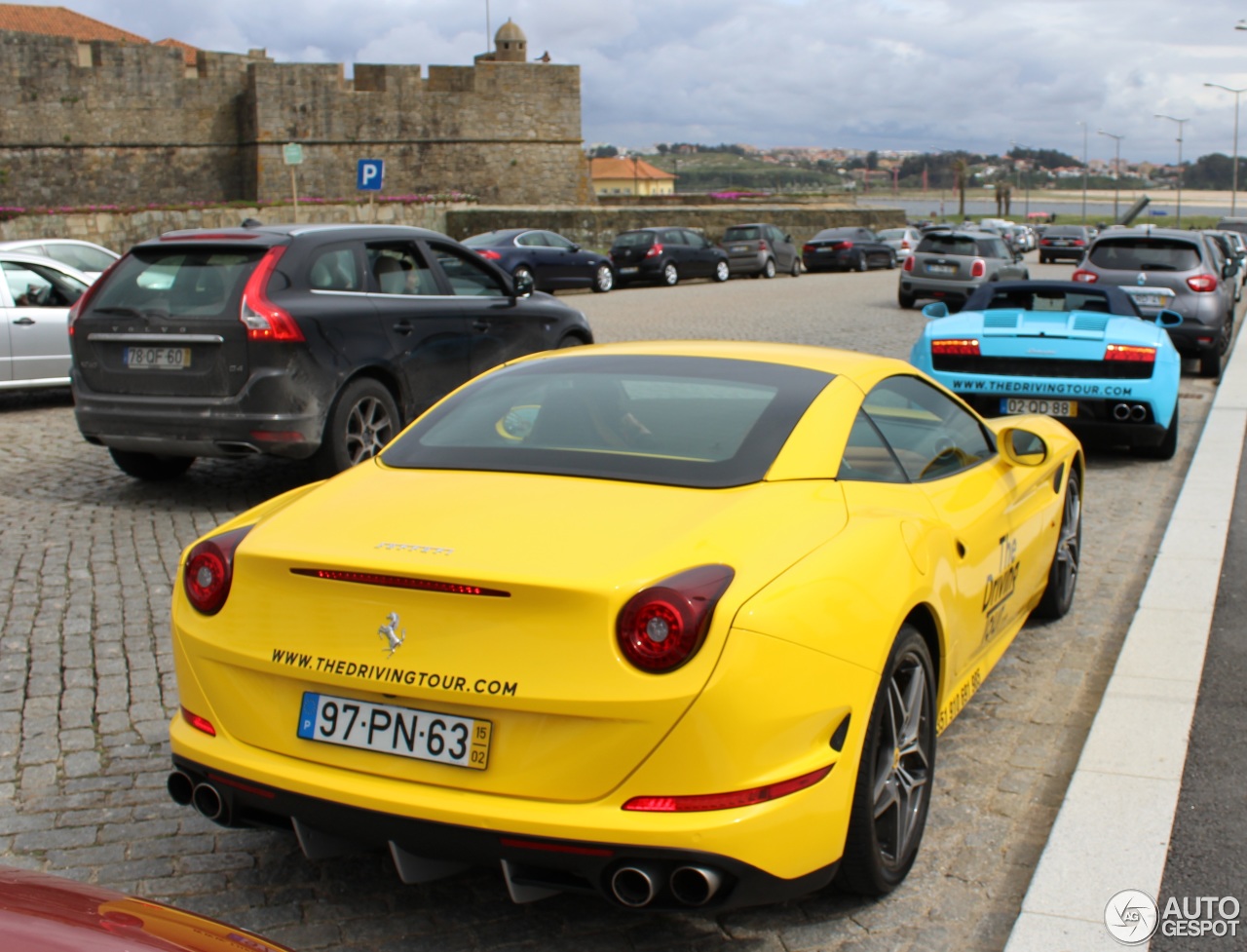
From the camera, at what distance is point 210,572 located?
135 inches

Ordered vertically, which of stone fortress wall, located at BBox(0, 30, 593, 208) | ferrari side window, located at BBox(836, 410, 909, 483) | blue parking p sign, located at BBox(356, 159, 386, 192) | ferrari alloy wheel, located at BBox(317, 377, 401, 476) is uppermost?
stone fortress wall, located at BBox(0, 30, 593, 208)

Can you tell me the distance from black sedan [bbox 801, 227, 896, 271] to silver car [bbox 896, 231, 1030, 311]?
49.4ft

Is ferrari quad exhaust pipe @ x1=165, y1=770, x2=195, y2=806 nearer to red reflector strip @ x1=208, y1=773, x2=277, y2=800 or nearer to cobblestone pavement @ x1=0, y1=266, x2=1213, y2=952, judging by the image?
red reflector strip @ x1=208, y1=773, x2=277, y2=800

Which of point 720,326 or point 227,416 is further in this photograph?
point 720,326

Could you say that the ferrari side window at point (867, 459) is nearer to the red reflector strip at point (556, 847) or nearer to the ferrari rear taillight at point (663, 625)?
the ferrari rear taillight at point (663, 625)

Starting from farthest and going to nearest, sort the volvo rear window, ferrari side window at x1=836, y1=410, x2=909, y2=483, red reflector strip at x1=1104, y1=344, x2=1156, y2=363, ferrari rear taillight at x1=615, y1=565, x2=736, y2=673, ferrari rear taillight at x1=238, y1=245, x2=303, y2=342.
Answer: red reflector strip at x1=1104, y1=344, x2=1156, y2=363 → the volvo rear window → ferrari rear taillight at x1=238, y1=245, x2=303, y2=342 → ferrari side window at x1=836, y1=410, x2=909, y2=483 → ferrari rear taillight at x1=615, y1=565, x2=736, y2=673

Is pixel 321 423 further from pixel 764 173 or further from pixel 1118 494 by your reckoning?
pixel 764 173

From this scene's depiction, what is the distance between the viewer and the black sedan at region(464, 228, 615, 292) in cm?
2988

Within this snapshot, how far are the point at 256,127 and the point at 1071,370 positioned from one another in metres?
42.2

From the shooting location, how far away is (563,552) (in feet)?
10.3

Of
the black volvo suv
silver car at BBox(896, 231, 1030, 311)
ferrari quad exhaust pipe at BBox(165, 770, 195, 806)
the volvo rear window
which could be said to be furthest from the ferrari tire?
silver car at BBox(896, 231, 1030, 311)

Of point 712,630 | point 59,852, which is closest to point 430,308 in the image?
point 59,852

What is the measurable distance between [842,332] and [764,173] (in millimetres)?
57666

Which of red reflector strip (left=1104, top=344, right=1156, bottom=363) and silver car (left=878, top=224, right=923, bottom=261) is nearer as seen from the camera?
red reflector strip (left=1104, top=344, right=1156, bottom=363)
